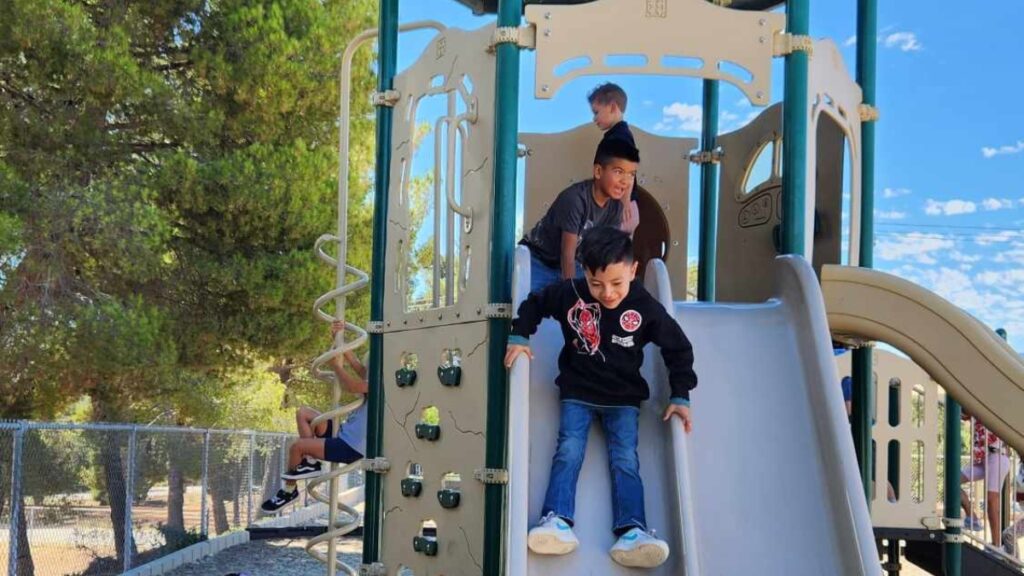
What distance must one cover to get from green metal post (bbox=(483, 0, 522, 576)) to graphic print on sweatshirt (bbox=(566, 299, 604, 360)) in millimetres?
483

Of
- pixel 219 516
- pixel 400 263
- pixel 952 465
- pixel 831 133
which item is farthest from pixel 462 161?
pixel 219 516

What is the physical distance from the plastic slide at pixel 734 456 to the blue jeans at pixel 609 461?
8cm

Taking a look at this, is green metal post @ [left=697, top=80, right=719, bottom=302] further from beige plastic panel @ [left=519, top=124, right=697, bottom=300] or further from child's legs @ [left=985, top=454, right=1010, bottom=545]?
child's legs @ [left=985, top=454, right=1010, bottom=545]

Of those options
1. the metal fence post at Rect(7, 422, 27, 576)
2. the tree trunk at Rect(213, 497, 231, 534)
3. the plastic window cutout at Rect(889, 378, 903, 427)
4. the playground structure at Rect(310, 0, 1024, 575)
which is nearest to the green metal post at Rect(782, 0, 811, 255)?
the playground structure at Rect(310, 0, 1024, 575)

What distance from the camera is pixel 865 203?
5.84 metres

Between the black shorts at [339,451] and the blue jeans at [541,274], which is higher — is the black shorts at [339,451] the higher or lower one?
the lower one

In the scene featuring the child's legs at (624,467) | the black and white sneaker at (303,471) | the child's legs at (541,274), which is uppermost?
the child's legs at (541,274)

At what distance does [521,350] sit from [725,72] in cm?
172

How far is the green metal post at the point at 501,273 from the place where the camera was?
421 cm

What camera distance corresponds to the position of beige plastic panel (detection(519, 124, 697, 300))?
7.12 m

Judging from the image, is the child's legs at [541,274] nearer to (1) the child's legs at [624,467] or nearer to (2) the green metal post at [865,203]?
(1) the child's legs at [624,467]

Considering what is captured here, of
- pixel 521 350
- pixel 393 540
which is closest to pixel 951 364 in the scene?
pixel 521 350

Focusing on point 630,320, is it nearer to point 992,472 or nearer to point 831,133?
point 831,133

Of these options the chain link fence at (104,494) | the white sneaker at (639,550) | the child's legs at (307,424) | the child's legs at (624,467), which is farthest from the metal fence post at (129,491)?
the white sneaker at (639,550)
